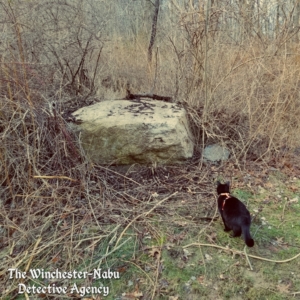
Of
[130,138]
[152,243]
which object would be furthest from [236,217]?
[130,138]

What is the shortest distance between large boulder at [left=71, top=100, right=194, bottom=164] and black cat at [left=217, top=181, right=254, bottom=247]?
1291 mm

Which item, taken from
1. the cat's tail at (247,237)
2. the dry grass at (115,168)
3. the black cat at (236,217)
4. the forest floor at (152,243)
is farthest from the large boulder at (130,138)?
the cat's tail at (247,237)

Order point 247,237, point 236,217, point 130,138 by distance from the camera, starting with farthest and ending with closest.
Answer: point 130,138
point 236,217
point 247,237

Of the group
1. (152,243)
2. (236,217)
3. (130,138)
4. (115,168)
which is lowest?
(152,243)

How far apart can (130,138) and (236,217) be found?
5.88ft

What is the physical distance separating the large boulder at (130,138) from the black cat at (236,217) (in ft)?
4.24

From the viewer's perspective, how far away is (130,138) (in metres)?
4.12

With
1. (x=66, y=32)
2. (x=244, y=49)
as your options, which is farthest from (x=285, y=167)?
(x=66, y=32)

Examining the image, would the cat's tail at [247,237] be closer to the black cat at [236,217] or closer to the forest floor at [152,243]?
the black cat at [236,217]

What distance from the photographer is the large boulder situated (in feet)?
13.5

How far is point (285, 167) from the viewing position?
447cm

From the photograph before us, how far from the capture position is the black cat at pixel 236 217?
274 cm

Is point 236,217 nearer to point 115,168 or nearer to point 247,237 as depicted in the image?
point 247,237

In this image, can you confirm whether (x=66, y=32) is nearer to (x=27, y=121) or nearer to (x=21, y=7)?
(x=21, y=7)
